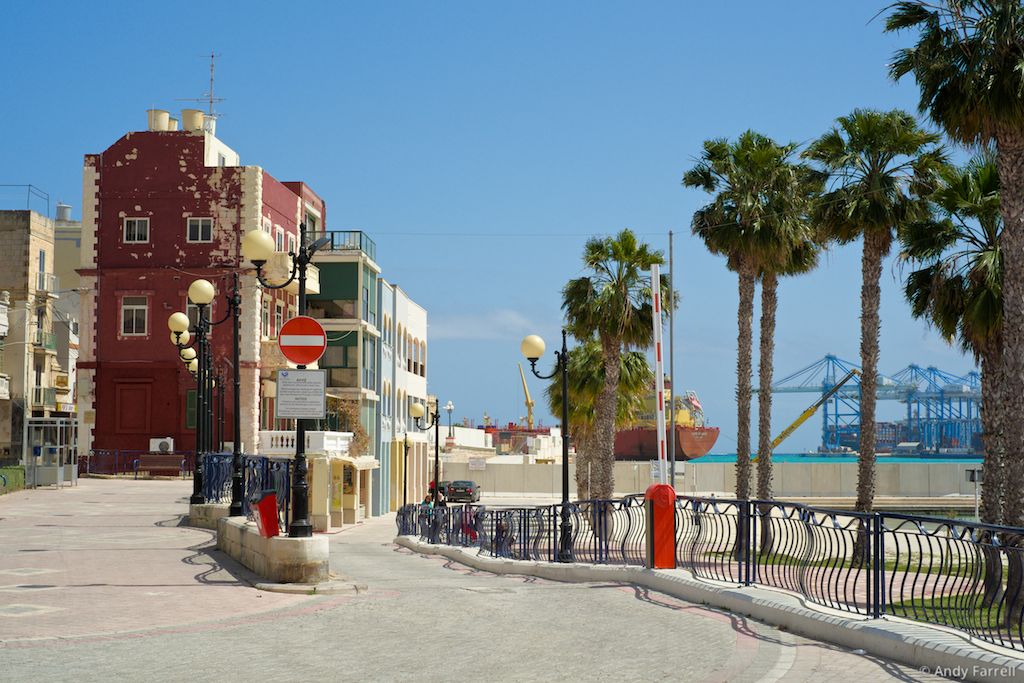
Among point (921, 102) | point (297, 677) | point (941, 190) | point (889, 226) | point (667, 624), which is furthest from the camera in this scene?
point (889, 226)

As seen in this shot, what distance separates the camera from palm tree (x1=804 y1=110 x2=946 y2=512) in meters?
34.3

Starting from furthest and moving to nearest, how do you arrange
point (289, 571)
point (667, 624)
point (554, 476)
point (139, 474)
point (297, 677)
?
1. point (554, 476)
2. point (139, 474)
3. point (289, 571)
4. point (667, 624)
5. point (297, 677)

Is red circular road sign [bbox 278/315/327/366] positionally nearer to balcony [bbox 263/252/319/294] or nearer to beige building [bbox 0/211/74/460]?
balcony [bbox 263/252/319/294]

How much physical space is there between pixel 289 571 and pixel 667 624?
16.4 ft

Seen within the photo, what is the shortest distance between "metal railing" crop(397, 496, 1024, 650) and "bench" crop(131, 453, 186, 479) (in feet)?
109

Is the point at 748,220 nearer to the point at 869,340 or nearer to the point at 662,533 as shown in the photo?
the point at 869,340

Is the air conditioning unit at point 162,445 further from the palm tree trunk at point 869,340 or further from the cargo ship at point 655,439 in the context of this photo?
the cargo ship at point 655,439

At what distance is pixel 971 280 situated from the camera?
25.1 metres

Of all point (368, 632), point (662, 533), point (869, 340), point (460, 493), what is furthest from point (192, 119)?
point (368, 632)

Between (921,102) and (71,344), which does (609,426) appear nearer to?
(921,102)

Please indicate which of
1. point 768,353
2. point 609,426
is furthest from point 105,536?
point 768,353

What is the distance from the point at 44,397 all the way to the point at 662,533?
53.7 meters

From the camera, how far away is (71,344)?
239 ft

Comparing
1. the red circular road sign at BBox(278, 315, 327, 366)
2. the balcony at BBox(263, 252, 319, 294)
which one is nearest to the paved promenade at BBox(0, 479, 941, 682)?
the red circular road sign at BBox(278, 315, 327, 366)
